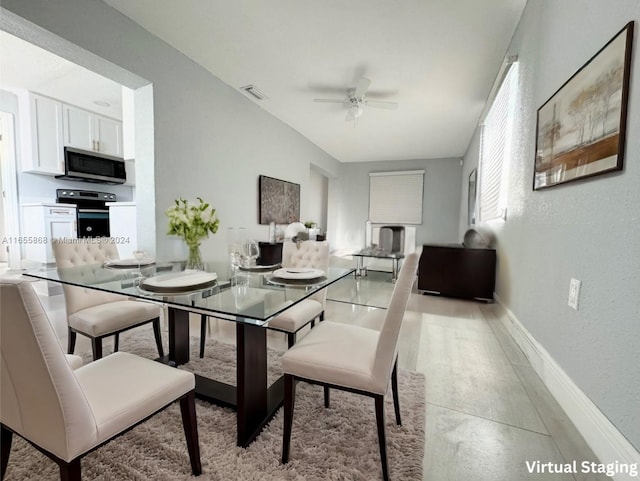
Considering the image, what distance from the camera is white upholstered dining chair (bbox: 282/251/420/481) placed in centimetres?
108

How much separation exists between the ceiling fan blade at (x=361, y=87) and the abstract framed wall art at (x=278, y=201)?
183 cm

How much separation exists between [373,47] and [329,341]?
113 inches

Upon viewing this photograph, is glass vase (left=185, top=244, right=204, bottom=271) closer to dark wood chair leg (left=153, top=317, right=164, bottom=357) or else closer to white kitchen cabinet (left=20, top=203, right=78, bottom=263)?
dark wood chair leg (left=153, top=317, right=164, bottom=357)

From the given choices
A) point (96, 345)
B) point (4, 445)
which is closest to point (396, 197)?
point (96, 345)

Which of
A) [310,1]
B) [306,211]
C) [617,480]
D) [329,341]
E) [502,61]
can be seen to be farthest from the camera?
[306,211]

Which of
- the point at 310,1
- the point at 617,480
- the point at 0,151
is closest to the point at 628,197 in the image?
the point at 617,480

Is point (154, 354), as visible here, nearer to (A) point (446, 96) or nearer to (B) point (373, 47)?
(B) point (373, 47)

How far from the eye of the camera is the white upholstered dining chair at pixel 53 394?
27.0 inches

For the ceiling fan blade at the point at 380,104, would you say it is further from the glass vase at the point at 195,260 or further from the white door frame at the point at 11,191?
the white door frame at the point at 11,191

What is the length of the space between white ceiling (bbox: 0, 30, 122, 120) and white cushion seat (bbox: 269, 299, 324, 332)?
376 centimetres

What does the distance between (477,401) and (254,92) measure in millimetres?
4036

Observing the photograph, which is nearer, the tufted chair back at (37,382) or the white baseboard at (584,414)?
the tufted chair back at (37,382)

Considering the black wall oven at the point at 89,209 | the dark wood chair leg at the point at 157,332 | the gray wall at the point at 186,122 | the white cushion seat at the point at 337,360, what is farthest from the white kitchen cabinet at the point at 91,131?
the white cushion seat at the point at 337,360

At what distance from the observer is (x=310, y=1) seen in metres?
2.26
